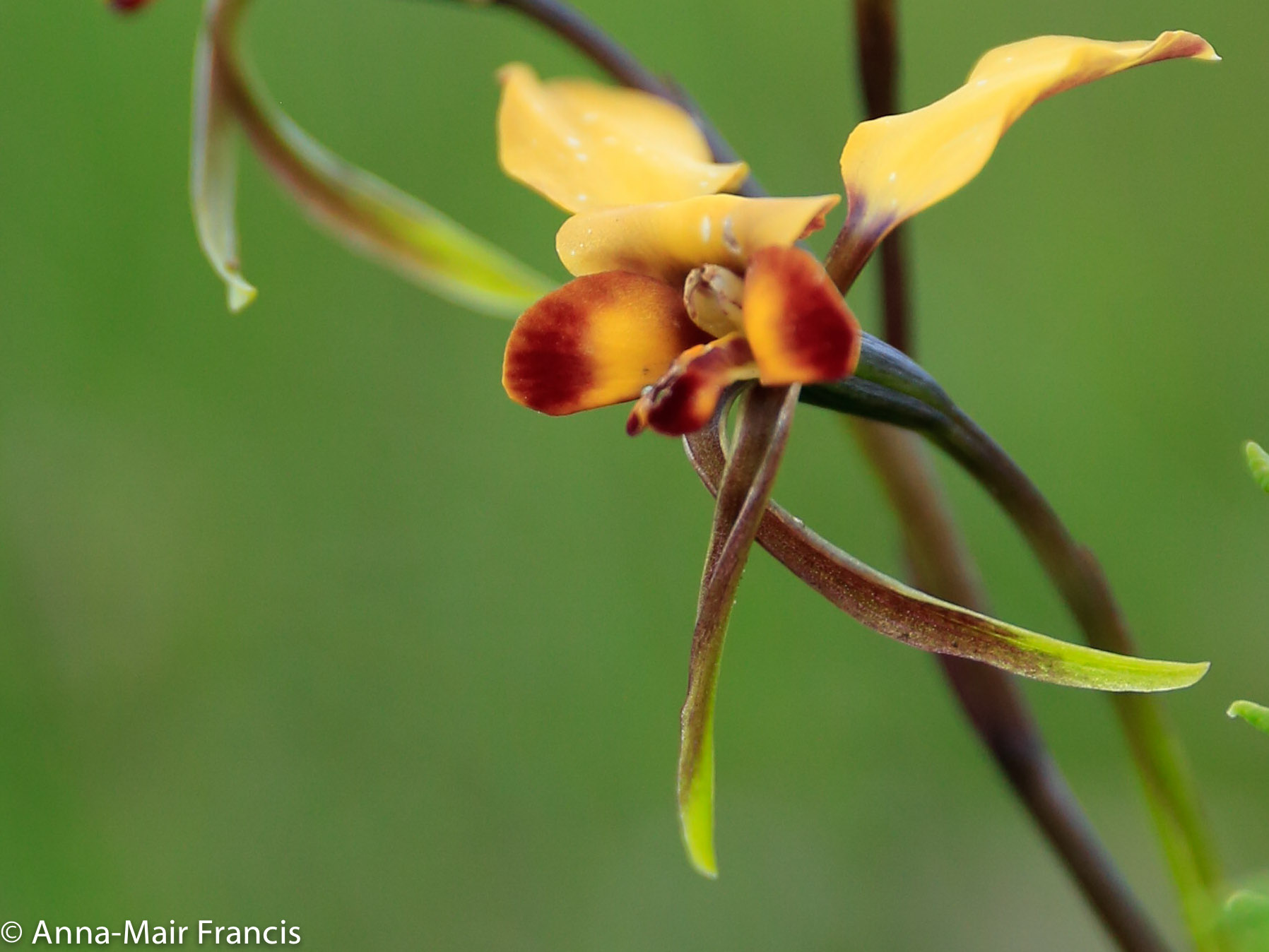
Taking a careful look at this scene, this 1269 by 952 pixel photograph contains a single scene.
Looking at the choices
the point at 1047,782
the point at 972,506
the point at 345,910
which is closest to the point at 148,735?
the point at 345,910

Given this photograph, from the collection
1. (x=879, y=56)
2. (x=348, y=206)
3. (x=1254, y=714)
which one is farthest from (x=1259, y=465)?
(x=348, y=206)

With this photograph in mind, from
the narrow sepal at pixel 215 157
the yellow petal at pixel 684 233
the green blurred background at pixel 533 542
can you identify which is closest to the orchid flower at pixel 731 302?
the yellow petal at pixel 684 233

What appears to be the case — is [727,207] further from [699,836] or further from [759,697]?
[759,697]

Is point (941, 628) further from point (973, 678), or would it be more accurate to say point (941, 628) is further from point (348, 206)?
point (348, 206)

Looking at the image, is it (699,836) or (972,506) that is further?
(972,506)

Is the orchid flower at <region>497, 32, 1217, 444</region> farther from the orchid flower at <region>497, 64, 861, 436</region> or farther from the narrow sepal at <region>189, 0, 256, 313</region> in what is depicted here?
the narrow sepal at <region>189, 0, 256, 313</region>
